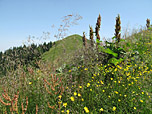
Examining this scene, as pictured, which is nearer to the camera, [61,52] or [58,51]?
[58,51]

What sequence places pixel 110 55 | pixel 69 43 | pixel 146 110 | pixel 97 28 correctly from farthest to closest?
pixel 69 43, pixel 97 28, pixel 110 55, pixel 146 110

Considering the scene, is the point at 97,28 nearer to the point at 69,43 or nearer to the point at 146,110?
the point at 146,110

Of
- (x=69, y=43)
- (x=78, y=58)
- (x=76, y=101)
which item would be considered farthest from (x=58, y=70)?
(x=69, y=43)

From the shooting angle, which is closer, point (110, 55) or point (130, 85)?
point (130, 85)

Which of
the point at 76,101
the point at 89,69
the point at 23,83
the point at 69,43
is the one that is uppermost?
the point at 69,43

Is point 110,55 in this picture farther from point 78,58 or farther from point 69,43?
point 69,43

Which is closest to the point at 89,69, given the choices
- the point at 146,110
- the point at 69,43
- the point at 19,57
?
the point at 146,110

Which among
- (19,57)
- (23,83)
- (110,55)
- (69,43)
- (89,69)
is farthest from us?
(69,43)

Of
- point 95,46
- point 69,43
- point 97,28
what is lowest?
point 95,46

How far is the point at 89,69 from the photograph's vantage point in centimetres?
356

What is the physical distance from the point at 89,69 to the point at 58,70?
46.6 inches

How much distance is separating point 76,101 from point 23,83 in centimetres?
124

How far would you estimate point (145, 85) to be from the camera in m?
2.92

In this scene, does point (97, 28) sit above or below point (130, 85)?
above
